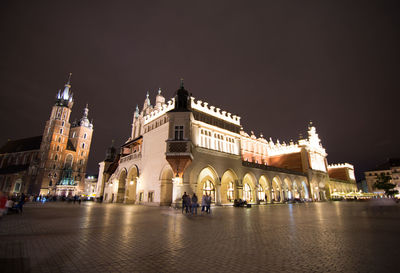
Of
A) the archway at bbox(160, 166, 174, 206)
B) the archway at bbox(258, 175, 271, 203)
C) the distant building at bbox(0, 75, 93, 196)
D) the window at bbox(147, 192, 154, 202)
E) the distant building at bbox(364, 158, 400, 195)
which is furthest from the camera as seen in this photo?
the distant building at bbox(364, 158, 400, 195)

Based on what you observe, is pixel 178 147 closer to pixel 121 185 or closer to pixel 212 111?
pixel 212 111

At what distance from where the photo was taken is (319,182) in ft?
174

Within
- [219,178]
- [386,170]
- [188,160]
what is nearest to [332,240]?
[188,160]

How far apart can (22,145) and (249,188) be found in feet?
313

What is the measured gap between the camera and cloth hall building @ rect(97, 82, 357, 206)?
1008 inches

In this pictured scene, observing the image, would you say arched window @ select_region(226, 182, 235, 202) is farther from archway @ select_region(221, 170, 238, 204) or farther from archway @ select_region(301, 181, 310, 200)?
archway @ select_region(301, 181, 310, 200)

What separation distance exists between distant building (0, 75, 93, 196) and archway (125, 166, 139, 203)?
169 feet

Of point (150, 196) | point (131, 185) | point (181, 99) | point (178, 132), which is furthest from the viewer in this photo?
point (131, 185)

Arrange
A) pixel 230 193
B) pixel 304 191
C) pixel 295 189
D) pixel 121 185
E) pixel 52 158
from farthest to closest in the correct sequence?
1. pixel 52 158
2. pixel 304 191
3. pixel 295 189
4. pixel 121 185
5. pixel 230 193

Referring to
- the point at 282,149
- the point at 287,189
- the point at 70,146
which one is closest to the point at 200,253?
the point at 287,189

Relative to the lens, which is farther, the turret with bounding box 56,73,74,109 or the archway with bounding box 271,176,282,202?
the turret with bounding box 56,73,74,109

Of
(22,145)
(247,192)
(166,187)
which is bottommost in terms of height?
(247,192)

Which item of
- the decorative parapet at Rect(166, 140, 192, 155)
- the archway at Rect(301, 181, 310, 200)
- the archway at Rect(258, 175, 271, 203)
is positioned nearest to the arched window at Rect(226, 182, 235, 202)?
the archway at Rect(258, 175, 271, 203)

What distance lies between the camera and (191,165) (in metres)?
26.0
